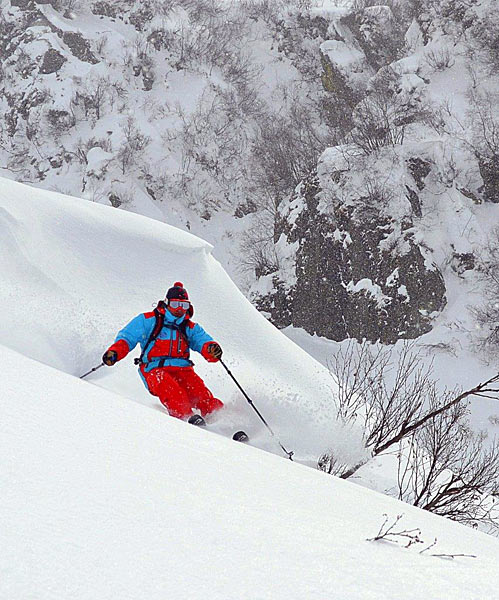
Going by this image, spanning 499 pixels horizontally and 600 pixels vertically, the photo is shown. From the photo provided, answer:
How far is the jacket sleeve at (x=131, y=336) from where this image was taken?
19.3 ft

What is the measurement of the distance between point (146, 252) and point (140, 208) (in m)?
17.6

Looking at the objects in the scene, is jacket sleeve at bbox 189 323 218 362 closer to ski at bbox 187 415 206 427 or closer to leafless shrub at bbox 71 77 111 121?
ski at bbox 187 415 206 427

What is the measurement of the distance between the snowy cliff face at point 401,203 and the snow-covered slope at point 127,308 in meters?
11.1

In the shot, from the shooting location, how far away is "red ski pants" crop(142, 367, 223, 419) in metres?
5.63

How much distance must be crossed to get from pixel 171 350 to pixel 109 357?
2.71 feet

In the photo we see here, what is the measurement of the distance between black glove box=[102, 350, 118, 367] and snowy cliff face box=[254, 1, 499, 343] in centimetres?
1422

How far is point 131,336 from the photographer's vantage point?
Answer: 240 inches

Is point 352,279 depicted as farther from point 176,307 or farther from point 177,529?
point 177,529

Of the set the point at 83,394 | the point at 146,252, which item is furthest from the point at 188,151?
the point at 83,394

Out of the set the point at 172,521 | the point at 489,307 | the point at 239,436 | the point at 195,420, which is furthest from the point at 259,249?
the point at 172,521

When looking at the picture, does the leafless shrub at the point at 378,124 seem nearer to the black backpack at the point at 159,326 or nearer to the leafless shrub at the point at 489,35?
the leafless shrub at the point at 489,35

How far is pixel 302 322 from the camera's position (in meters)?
20.9

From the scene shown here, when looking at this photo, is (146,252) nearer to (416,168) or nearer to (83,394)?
(83,394)

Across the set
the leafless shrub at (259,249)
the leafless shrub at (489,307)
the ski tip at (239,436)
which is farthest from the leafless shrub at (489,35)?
the ski tip at (239,436)
